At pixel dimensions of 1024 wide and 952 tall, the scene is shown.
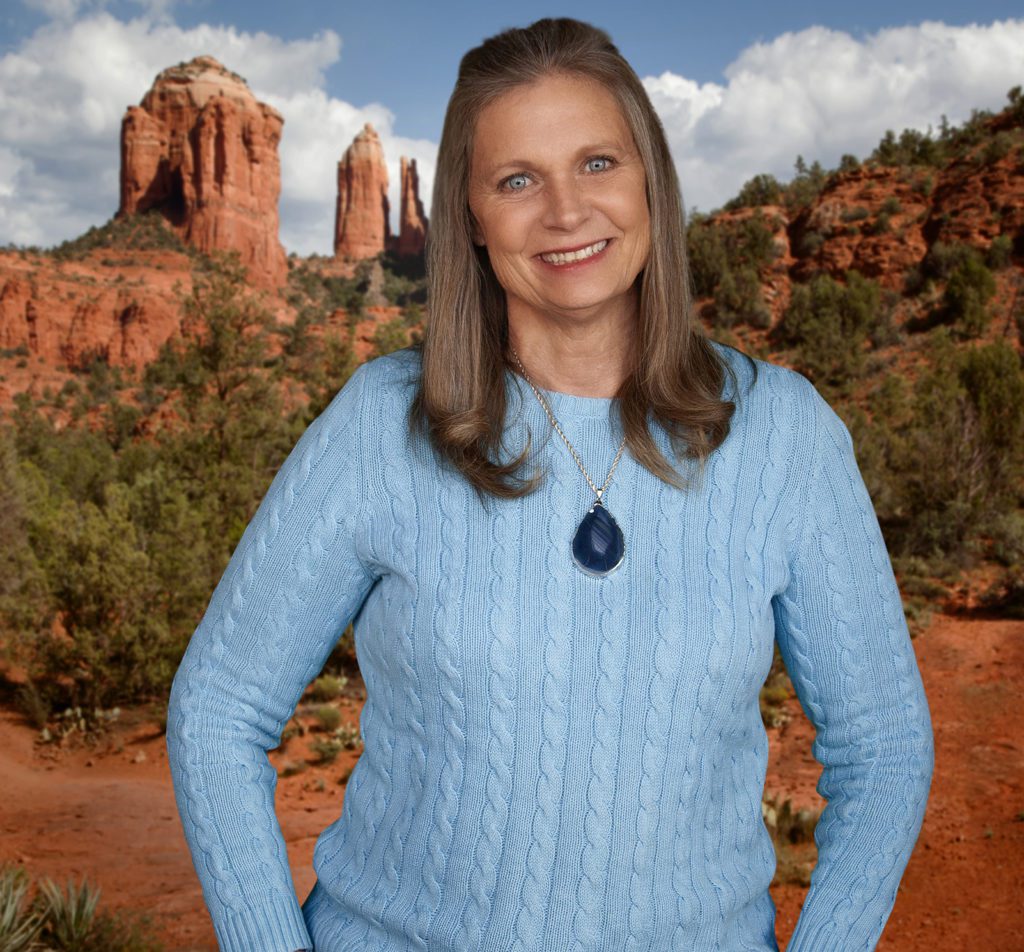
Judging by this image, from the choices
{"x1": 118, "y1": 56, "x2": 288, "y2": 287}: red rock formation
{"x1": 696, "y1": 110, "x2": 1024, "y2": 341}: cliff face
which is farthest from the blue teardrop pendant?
{"x1": 118, "y1": 56, "x2": 288, "y2": 287}: red rock formation

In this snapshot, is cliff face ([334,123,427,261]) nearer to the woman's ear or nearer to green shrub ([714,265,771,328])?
green shrub ([714,265,771,328])

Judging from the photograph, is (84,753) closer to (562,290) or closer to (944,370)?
(562,290)

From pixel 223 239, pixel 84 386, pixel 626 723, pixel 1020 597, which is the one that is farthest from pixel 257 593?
pixel 223 239

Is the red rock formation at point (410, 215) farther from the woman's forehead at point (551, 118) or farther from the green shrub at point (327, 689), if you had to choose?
Answer: the woman's forehead at point (551, 118)

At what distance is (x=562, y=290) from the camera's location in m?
1.58

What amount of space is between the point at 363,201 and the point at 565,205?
9665cm

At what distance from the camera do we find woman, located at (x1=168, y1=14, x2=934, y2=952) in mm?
1408

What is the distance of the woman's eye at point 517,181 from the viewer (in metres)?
1.58

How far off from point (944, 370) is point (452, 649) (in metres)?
18.0

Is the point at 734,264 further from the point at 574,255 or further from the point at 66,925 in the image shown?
the point at 574,255

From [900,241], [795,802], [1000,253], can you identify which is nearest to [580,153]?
[795,802]

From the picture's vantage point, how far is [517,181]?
1588 millimetres

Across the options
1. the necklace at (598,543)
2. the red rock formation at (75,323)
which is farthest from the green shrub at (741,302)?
the red rock formation at (75,323)


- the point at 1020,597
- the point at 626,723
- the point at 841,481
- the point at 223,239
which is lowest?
the point at 1020,597
